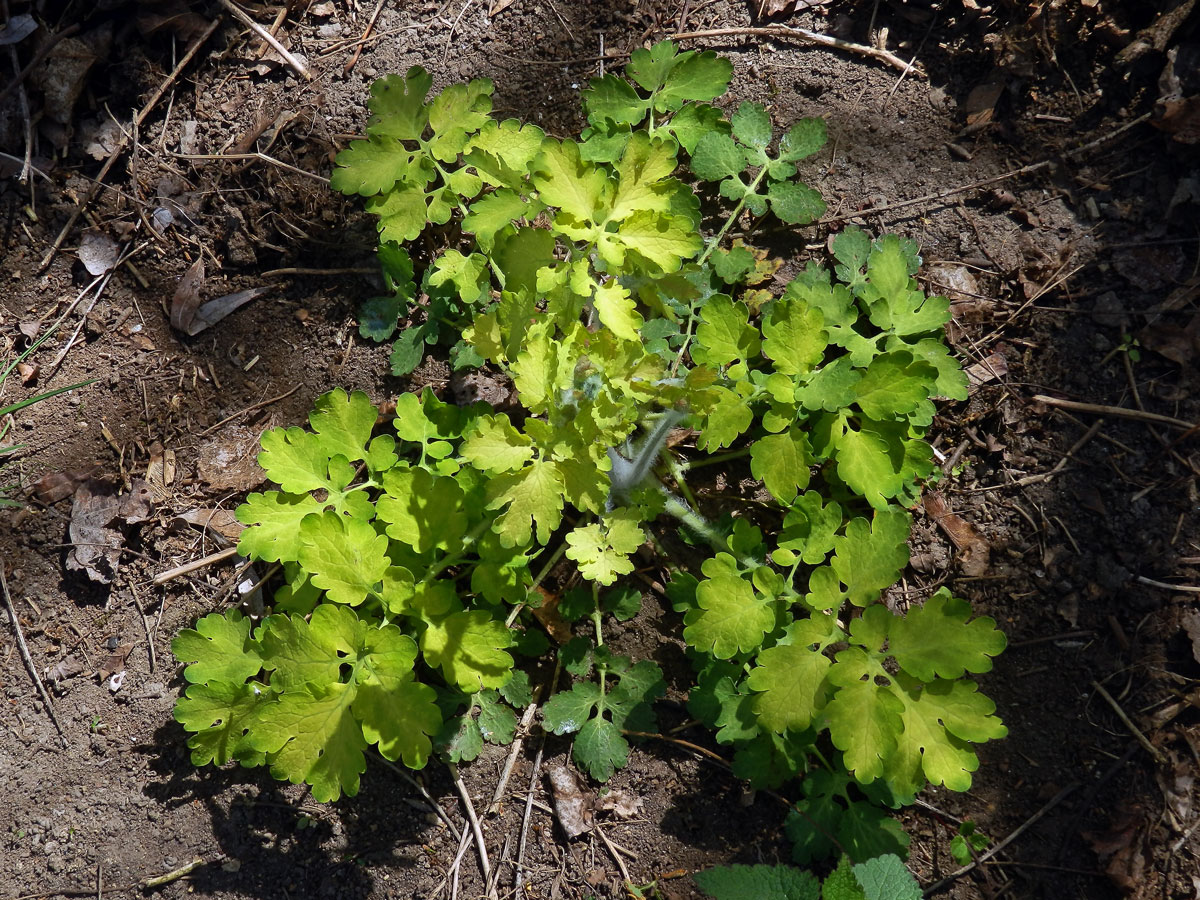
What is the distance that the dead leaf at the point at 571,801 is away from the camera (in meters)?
2.51

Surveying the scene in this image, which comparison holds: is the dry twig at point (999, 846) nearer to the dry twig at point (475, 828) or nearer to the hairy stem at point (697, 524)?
the hairy stem at point (697, 524)

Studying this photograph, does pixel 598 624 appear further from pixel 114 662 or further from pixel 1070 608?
pixel 114 662

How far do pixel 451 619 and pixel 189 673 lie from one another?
0.80 metres

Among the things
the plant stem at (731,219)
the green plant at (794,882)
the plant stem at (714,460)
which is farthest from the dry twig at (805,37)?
the green plant at (794,882)

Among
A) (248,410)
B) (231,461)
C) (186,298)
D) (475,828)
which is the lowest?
(475,828)

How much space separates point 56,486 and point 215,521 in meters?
0.56

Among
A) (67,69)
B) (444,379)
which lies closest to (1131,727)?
(444,379)

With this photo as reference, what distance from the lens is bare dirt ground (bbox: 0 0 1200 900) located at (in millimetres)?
2471

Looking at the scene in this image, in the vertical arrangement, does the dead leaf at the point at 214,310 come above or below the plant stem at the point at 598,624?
above

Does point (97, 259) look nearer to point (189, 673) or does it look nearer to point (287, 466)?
point (287, 466)

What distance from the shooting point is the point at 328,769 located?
6.69ft

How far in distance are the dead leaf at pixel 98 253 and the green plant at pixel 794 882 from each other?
109 inches

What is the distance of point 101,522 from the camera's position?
108 inches

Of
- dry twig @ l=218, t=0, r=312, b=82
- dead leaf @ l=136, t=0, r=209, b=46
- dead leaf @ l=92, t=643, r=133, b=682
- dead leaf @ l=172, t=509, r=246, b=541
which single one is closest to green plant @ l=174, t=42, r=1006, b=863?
dead leaf @ l=172, t=509, r=246, b=541
